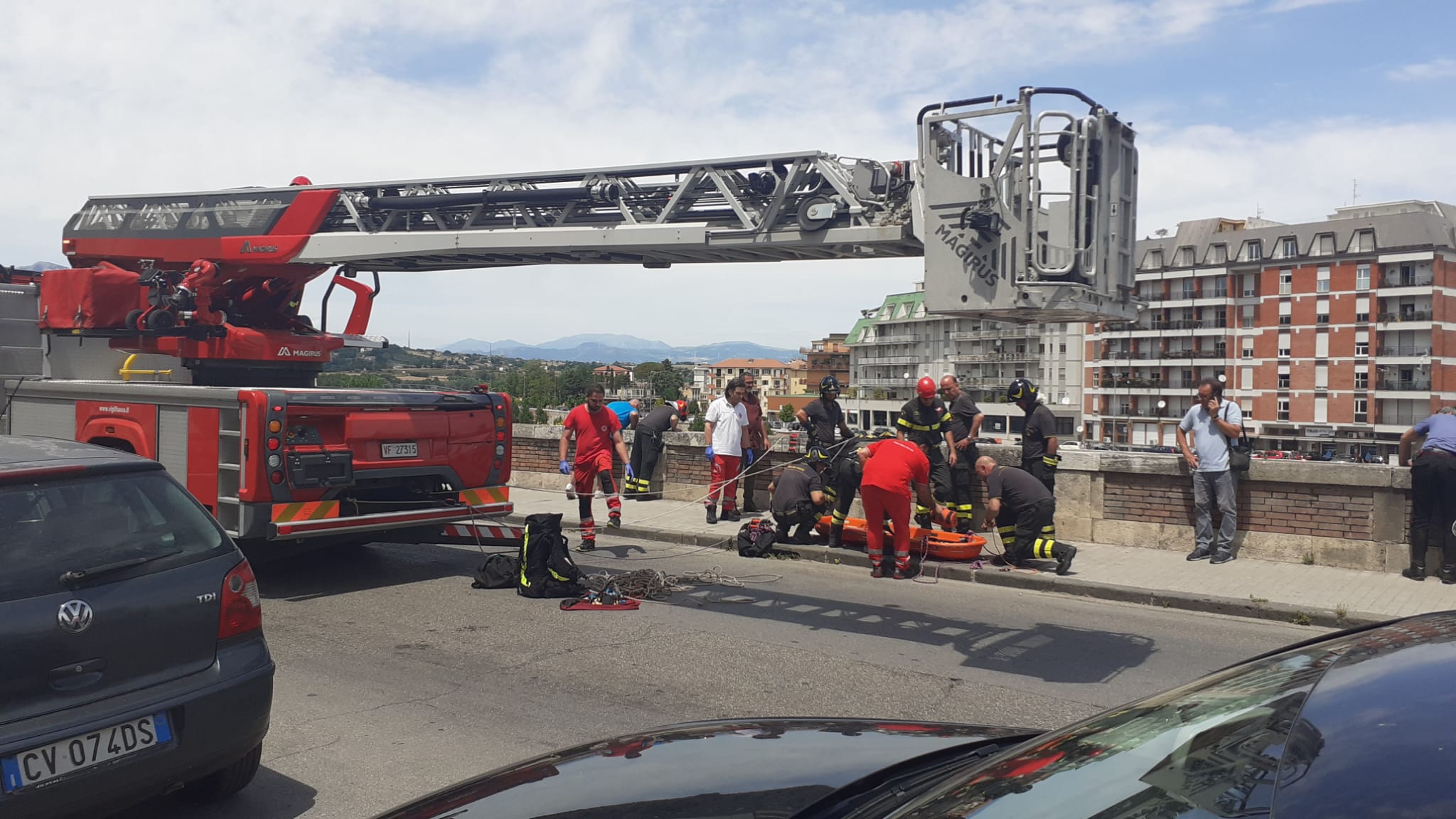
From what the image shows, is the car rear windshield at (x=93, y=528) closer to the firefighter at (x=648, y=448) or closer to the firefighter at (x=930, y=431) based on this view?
the firefighter at (x=930, y=431)

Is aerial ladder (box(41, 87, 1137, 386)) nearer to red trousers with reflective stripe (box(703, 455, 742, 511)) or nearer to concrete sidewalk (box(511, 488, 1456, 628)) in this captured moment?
concrete sidewalk (box(511, 488, 1456, 628))

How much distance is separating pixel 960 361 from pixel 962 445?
112794 millimetres

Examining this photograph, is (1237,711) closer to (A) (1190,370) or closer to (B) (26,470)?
(B) (26,470)

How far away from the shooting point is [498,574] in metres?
9.60

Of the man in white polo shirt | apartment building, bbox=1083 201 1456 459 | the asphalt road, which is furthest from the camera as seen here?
apartment building, bbox=1083 201 1456 459

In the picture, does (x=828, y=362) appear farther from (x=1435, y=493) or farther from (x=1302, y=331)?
(x=1435, y=493)

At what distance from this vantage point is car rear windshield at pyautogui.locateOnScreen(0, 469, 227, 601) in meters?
3.85

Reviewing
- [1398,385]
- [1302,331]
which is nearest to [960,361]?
[1302,331]

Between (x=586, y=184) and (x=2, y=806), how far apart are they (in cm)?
670

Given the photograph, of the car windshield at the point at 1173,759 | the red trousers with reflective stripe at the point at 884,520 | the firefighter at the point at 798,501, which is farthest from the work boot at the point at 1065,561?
the car windshield at the point at 1173,759

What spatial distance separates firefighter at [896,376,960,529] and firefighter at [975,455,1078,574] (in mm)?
754

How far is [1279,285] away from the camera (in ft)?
287

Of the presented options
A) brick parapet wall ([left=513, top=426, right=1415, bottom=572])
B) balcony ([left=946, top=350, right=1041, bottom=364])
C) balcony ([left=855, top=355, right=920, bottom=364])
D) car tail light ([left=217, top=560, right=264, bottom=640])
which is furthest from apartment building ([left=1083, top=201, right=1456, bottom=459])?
car tail light ([left=217, top=560, right=264, bottom=640])

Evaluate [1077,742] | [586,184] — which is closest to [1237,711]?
[1077,742]
